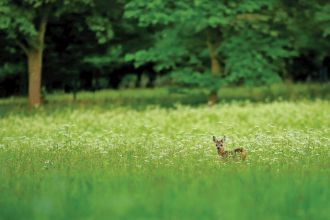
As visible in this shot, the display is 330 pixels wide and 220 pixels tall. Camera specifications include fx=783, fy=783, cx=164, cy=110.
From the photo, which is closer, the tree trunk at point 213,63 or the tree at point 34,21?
the tree at point 34,21

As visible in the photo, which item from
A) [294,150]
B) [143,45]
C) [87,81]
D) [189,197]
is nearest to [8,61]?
[143,45]

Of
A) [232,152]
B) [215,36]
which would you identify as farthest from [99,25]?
[232,152]

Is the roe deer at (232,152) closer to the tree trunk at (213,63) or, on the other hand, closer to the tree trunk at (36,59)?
the tree trunk at (213,63)

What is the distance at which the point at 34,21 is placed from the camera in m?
37.9

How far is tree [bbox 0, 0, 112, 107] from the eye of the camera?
109 feet

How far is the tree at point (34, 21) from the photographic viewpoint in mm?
33312

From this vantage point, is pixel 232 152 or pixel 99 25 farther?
pixel 99 25

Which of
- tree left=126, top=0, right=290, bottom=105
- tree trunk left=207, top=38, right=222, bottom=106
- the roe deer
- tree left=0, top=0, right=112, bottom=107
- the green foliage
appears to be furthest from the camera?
tree trunk left=207, top=38, right=222, bottom=106

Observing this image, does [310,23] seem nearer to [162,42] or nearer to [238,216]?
[162,42]

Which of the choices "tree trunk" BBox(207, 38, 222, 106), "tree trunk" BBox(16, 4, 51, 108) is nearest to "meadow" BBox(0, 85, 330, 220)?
"tree trunk" BBox(16, 4, 51, 108)

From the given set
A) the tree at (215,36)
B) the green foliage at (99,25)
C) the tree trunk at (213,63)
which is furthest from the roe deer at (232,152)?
the tree trunk at (213,63)

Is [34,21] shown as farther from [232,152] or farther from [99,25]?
[232,152]

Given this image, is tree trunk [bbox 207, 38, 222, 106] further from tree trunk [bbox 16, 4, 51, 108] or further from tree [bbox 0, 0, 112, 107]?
tree trunk [bbox 16, 4, 51, 108]

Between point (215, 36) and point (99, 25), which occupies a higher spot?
point (99, 25)
